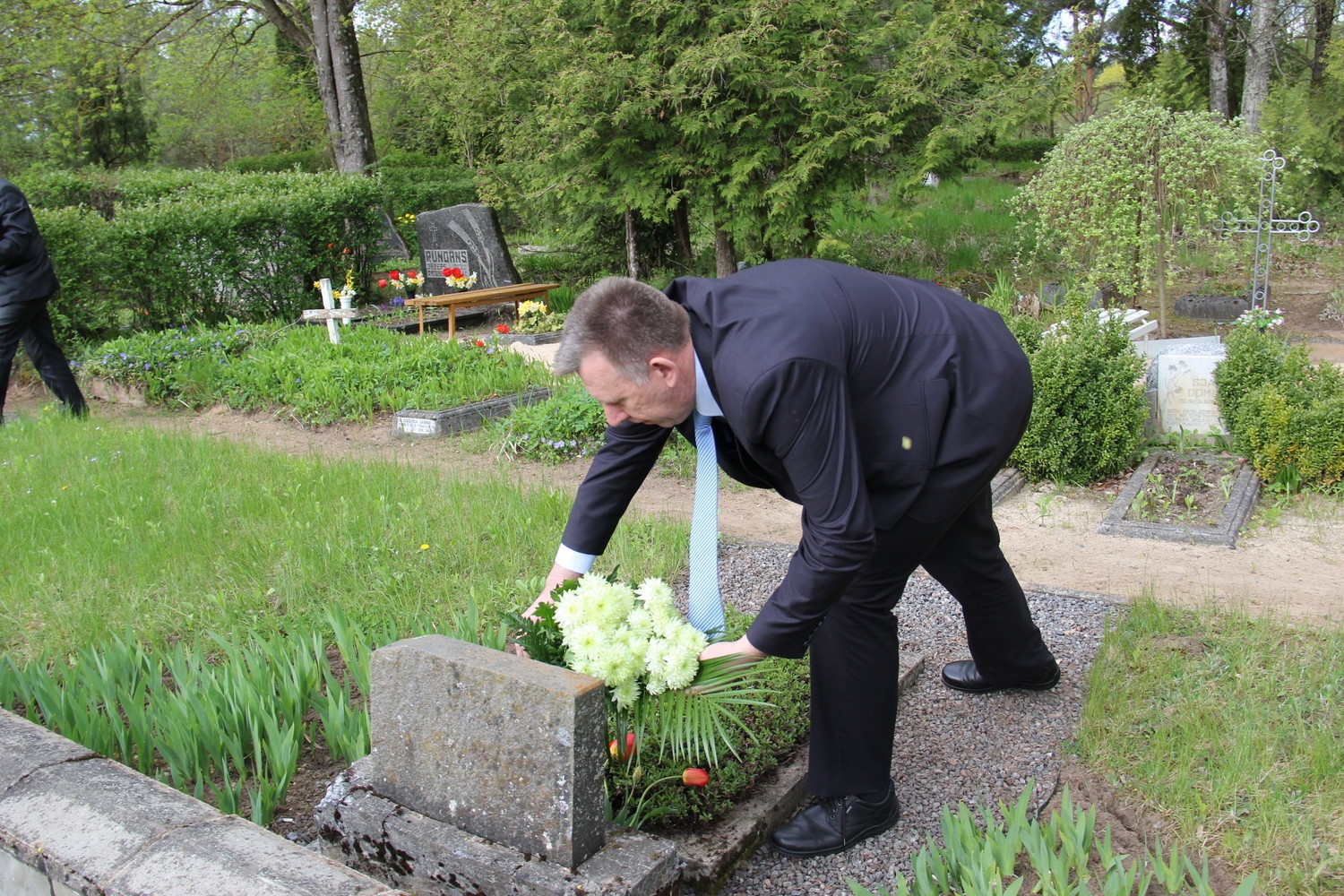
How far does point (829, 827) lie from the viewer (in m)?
2.45

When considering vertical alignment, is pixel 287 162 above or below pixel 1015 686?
above

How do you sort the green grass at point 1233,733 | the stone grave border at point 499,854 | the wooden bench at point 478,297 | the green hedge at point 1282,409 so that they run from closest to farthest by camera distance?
1. the stone grave border at point 499,854
2. the green grass at point 1233,733
3. the green hedge at point 1282,409
4. the wooden bench at point 478,297

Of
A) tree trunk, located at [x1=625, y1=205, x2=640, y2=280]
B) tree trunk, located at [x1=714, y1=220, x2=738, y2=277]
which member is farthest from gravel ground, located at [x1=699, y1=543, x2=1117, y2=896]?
tree trunk, located at [x1=625, y1=205, x2=640, y2=280]

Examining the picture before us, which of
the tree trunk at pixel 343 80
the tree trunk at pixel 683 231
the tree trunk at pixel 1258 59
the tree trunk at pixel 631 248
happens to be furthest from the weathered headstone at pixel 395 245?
→ the tree trunk at pixel 1258 59

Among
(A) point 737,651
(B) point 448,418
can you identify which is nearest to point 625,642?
(A) point 737,651

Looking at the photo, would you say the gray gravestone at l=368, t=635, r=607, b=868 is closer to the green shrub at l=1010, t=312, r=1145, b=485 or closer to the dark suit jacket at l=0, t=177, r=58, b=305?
the green shrub at l=1010, t=312, r=1145, b=485

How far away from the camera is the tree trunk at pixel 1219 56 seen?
15.7 meters

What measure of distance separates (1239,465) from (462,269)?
8327mm

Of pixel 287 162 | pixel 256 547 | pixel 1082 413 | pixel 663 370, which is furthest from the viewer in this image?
pixel 287 162

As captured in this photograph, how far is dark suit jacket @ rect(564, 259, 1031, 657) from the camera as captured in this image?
2029mm

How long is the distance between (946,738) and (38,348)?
7.20 m

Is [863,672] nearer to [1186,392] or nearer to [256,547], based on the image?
[256,547]

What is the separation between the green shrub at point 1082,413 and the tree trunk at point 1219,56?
12.5 m

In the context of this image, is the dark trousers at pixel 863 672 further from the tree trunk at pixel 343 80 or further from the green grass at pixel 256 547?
the tree trunk at pixel 343 80
